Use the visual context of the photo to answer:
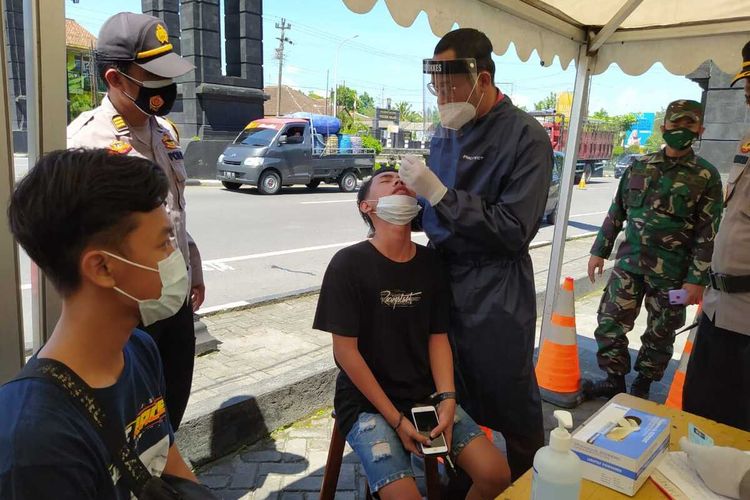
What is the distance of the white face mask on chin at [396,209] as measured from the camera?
79.3 inches

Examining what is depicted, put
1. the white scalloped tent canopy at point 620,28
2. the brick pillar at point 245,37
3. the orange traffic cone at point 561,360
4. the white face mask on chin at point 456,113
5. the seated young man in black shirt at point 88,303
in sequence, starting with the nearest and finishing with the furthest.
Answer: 1. the seated young man in black shirt at point 88,303
2. the white face mask on chin at point 456,113
3. the white scalloped tent canopy at point 620,28
4. the orange traffic cone at point 561,360
5. the brick pillar at point 245,37

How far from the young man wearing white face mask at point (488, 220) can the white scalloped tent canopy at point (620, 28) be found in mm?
915

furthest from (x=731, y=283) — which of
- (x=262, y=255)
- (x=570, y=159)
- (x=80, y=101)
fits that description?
(x=80, y=101)

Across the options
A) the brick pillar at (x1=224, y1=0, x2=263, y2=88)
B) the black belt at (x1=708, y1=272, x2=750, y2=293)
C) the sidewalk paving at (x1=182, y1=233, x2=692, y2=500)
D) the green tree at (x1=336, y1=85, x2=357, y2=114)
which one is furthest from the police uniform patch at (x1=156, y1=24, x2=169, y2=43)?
the green tree at (x1=336, y1=85, x2=357, y2=114)

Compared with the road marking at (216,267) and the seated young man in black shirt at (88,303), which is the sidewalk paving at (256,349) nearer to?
the seated young man in black shirt at (88,303)

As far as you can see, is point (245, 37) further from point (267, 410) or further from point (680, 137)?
point (267, 410)

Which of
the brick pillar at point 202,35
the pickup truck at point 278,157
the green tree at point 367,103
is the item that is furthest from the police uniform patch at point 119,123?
the green tree at point 367,103

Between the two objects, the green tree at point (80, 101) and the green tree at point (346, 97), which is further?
the green tree at point (346, 97)

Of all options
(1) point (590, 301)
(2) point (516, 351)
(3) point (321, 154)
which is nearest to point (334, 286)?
(2) point (516, 351)

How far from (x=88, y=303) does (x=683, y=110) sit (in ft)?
11.4

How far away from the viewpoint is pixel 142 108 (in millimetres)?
1947

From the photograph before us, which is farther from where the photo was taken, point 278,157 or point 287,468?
point 278,157

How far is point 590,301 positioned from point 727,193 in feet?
13.1

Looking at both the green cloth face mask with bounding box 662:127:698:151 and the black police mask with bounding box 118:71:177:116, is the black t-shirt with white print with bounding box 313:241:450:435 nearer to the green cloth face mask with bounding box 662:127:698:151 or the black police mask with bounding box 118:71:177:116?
the black police mask with bounding box 118:71:177:116
